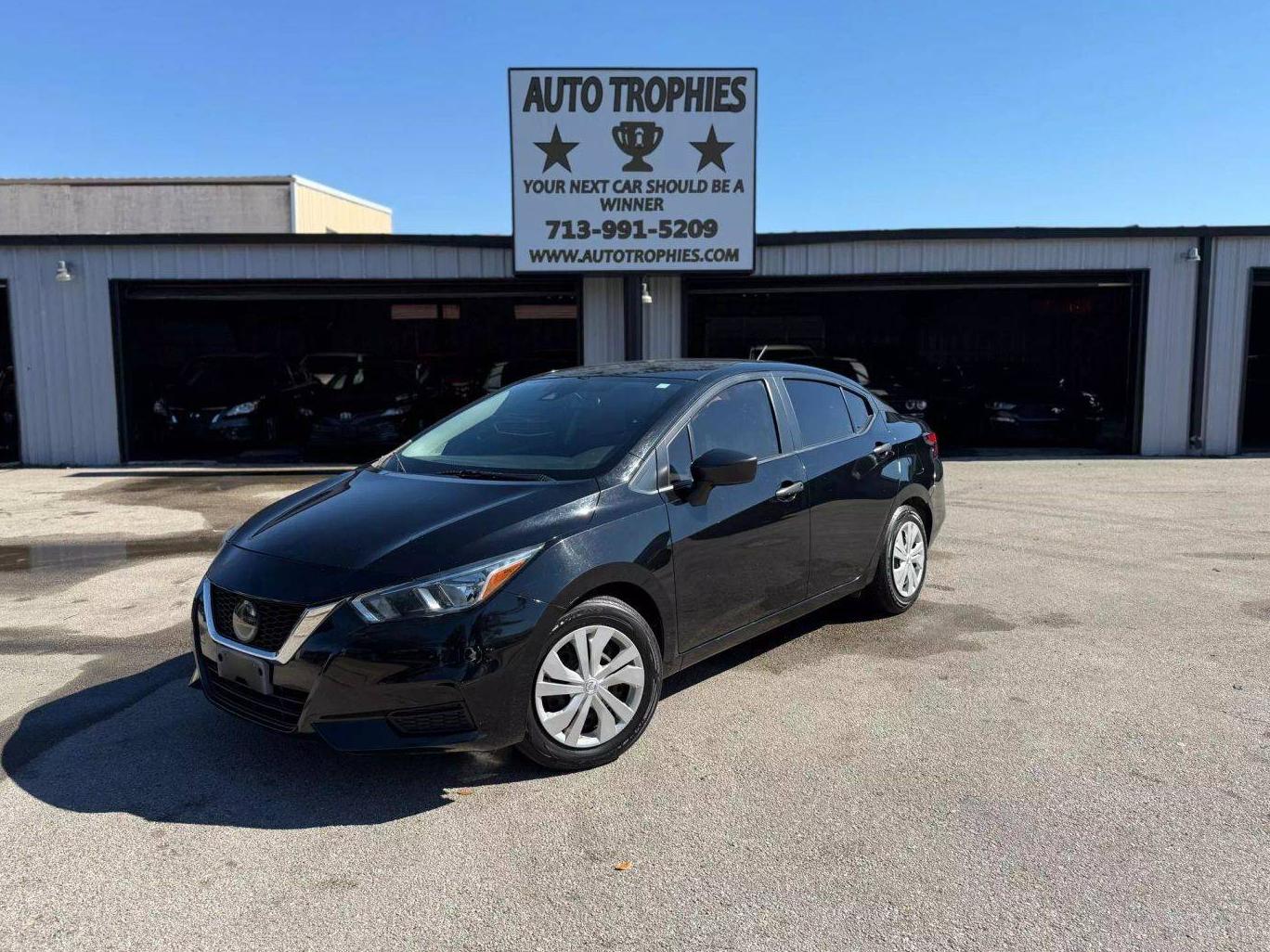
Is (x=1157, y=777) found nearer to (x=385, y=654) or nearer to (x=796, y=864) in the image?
(x=796, y=864)

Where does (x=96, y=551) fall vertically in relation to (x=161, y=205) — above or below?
below

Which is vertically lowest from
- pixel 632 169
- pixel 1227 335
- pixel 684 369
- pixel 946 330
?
pixel 684 369

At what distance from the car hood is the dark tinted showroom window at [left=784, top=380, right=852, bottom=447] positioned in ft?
5.54

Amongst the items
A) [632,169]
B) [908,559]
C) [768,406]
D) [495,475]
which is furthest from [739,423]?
[632,169]

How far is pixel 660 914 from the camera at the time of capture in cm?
288

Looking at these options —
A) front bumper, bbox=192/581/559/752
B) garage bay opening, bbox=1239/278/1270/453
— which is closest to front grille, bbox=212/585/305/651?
front bumper, bbox=192/581/559/752

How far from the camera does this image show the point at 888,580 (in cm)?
585

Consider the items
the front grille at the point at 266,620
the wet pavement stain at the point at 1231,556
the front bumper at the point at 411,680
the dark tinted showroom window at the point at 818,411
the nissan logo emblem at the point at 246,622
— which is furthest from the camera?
the wet pavement stain at the point at 1231,556

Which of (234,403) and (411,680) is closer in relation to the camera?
(411,680)

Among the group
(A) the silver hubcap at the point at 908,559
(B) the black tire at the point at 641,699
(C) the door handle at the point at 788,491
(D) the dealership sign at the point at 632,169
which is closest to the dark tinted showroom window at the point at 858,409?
(A) the silver hubcap at the point at 908,559

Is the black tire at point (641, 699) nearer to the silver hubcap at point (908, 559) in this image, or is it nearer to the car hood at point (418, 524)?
the car hood at point (418, 524)

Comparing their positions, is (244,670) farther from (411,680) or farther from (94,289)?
(94,289)

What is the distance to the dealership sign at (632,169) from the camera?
45.7 ft

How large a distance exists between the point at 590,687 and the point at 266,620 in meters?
1.22
